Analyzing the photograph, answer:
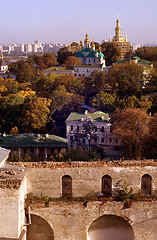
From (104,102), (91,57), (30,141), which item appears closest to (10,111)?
(30,141)

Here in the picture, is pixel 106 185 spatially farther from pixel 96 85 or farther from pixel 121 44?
pixel 121 44

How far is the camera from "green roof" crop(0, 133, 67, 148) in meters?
28.6

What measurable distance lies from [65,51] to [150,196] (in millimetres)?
50374

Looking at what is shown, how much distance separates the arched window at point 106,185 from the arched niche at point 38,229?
2.62m

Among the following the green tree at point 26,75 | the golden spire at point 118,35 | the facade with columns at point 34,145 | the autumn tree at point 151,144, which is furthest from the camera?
the golden spire at point 118,35

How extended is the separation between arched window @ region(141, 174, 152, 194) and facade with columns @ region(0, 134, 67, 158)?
40.1 ft

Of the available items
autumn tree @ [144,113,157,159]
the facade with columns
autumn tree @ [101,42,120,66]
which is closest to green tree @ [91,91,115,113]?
the facade with columns

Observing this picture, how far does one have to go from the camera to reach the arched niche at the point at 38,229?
15930 mm

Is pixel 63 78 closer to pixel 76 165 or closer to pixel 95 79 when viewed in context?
pixel 95 79

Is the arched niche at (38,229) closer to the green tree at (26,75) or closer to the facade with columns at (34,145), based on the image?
the facade with columns at (34,145)

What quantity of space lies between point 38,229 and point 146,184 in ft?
15.4

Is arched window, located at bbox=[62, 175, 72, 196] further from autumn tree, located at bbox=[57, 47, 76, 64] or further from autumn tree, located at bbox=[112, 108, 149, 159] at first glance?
autumn tree, located at bbox=[57, 47, 76, 64]

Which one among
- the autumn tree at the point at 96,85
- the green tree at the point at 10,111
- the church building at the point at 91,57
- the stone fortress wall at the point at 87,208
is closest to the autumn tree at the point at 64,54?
the church building at the point at 91,57

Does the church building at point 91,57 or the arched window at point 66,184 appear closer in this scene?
the arched window at point 66,184
